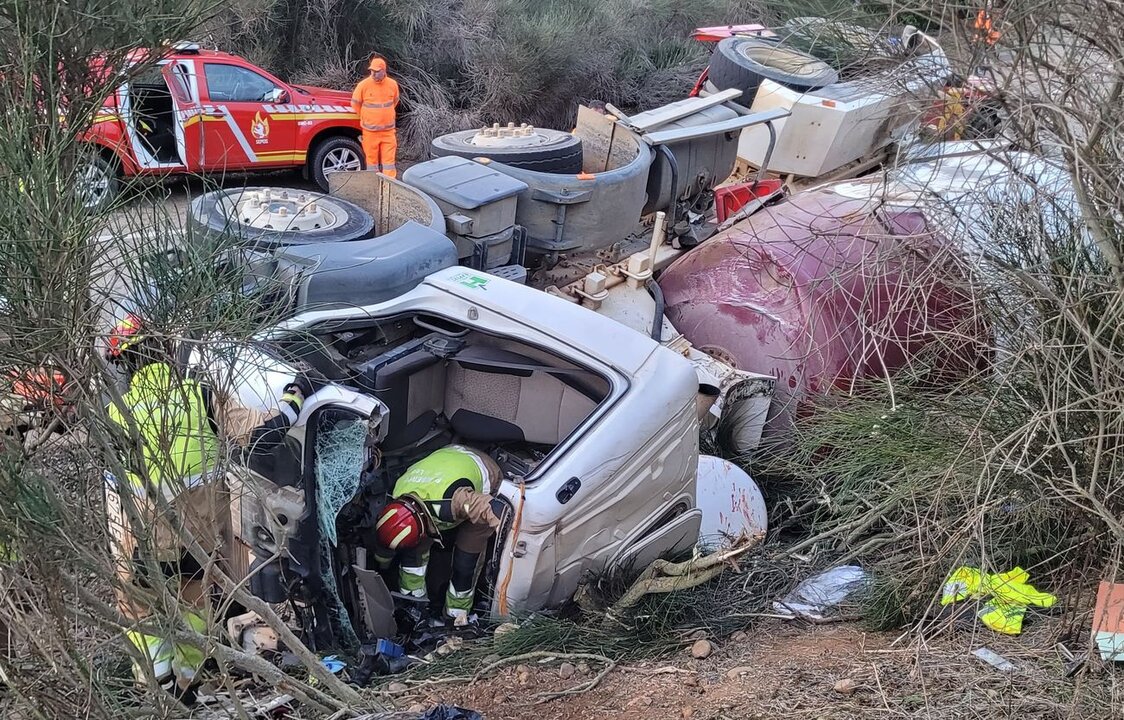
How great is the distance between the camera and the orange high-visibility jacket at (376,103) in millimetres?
9602

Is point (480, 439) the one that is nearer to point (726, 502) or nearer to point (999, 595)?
point (726, 502)

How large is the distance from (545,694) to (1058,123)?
8.52ft

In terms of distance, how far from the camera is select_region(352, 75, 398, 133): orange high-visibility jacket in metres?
9.60

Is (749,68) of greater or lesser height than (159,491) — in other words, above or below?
above

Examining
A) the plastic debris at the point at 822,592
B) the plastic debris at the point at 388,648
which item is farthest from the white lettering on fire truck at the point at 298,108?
the plastic debris at the point at 822,592

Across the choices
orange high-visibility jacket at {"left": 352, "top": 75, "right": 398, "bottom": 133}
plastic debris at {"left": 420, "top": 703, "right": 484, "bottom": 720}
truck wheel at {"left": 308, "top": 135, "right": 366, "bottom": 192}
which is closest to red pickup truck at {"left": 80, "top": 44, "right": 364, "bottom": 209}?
truck wheel at {"left": 308, "top": 135, "right": 366, "bottom": 192}

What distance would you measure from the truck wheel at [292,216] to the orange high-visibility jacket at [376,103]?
16.1 ft

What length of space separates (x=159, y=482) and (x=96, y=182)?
0.85 m

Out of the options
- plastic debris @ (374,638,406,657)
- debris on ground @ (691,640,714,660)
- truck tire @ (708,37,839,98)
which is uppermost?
truck tire @ (708,37,839,98)

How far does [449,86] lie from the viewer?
44.5ft

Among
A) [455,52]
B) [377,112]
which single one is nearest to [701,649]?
[377,112]

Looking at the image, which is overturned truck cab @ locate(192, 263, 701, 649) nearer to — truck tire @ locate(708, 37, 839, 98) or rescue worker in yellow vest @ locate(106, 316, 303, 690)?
rescue worker in yellow vest @ locate(106, 316, 303, 690)

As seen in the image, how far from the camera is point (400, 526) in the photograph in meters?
4.02

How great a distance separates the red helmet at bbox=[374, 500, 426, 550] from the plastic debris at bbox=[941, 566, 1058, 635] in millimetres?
2023
